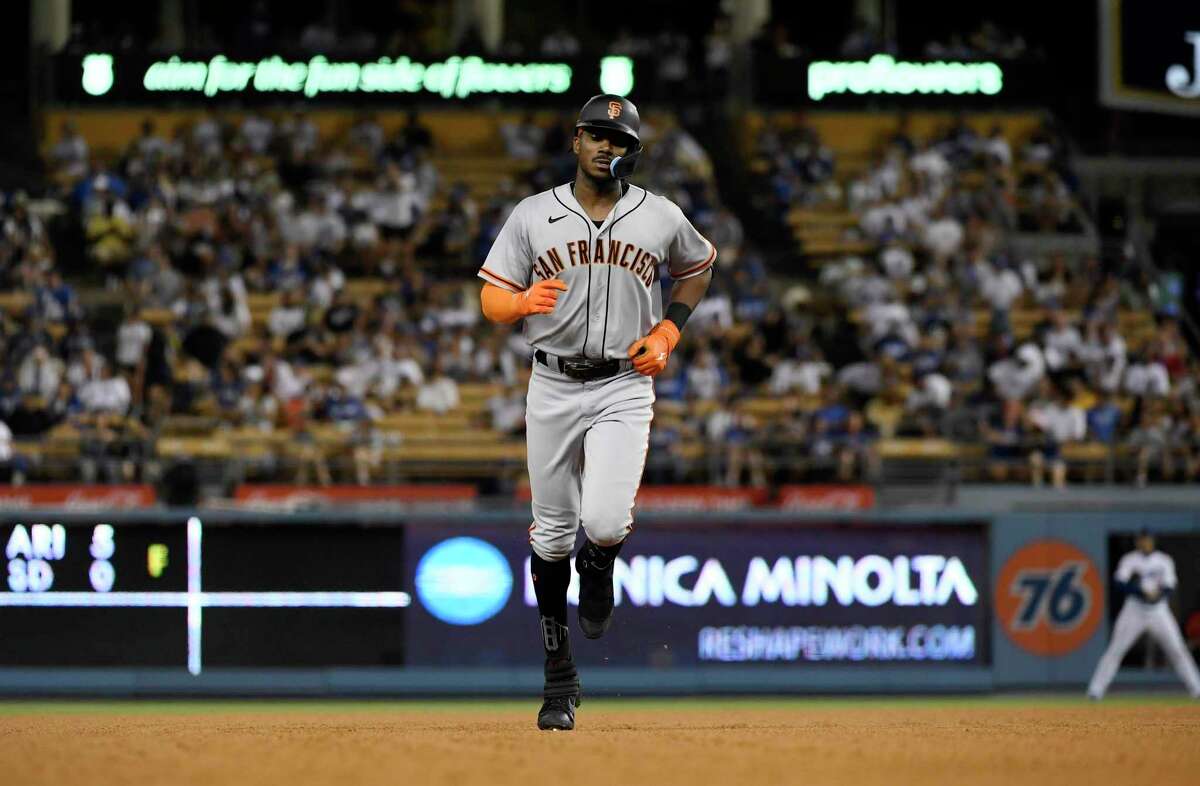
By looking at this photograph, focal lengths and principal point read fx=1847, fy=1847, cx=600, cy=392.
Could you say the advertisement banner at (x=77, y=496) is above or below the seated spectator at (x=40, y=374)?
below

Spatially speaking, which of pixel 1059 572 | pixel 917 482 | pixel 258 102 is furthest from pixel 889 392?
pixel 258 102

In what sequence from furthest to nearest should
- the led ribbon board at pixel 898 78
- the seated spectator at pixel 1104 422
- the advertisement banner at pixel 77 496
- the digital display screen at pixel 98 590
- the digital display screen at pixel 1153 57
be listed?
1. the led ribbon board at pixel 898 78
2. the seated spectator at pixel 1104 422
3. the advertisement banner at pixel 77 496
4. the digital display screen at pixel 98 590
5. the digital display screen at pixel 1153 57

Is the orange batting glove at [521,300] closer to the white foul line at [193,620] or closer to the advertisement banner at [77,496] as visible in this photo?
the white foul line at [193,620]

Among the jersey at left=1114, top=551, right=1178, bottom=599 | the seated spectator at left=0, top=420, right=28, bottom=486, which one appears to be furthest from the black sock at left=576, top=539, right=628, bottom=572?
the seated spectator at left=0, top=420, right=28, bottom=486

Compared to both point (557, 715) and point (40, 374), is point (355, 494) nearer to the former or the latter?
point (40, 374)

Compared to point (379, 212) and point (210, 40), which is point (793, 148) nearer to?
point (379, 212)

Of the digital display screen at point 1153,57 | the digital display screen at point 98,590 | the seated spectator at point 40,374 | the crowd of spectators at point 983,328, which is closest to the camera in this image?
the digital display screen at point 1153,57

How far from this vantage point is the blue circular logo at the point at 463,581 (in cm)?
1526

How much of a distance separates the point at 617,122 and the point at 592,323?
84 centimetres

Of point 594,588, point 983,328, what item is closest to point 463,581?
point 594,588

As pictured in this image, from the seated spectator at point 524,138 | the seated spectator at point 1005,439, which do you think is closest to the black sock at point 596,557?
the seated spectator at point 1005,439

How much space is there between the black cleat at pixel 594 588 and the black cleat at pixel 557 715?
0.35 m

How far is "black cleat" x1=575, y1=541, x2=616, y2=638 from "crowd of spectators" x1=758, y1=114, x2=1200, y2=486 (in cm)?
1168

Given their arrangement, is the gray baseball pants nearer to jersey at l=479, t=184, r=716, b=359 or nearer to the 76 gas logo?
jersey at l=479, t=184, r=716, b=359
